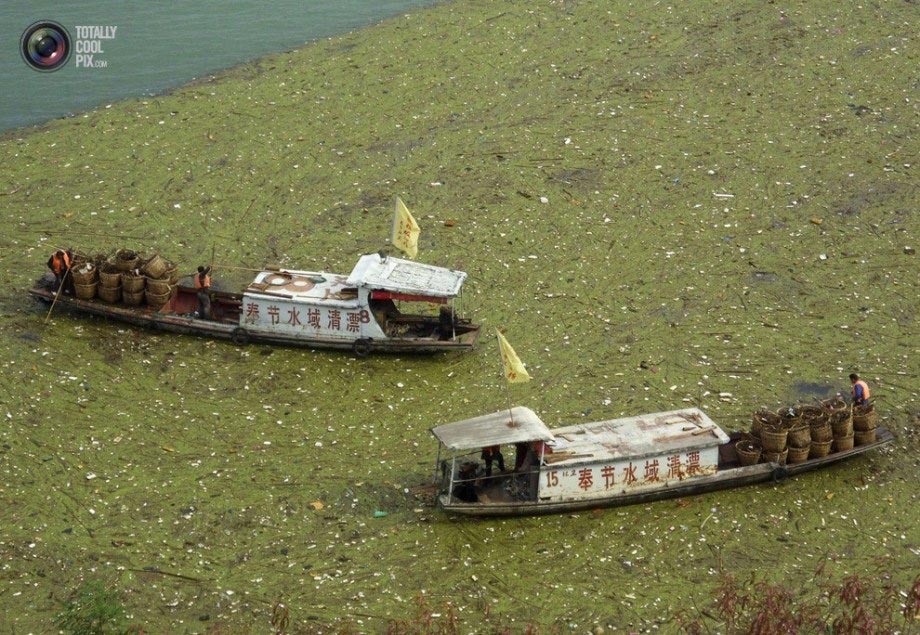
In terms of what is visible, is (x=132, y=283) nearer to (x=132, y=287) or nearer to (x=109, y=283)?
(x=132, y=287)

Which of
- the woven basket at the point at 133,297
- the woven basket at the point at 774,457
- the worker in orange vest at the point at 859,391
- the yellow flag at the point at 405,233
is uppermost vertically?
the yellow flag at the point at 405,233

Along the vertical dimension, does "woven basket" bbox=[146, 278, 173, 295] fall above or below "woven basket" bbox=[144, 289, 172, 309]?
above

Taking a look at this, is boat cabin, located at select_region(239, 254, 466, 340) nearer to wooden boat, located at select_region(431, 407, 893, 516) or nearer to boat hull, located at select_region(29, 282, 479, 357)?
boat hull, located at select_region(29, 282, 479, 357)

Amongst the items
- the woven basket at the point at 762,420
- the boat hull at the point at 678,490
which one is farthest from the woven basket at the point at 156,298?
the woven basket at the point at 762,420

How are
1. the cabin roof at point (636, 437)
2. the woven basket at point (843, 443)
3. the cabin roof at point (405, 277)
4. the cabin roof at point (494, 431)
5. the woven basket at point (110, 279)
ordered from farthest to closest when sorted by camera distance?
1. the woven basket at point (110, 279)
2. the cabin roof at point (405, 277)
3. the woven basket at point (843, 443)
4. the cabin roof at point (636, 437)
5. the cabin roof at point (494, 431)

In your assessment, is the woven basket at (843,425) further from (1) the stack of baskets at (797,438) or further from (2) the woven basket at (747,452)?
(2) the woven basket at (747,452)

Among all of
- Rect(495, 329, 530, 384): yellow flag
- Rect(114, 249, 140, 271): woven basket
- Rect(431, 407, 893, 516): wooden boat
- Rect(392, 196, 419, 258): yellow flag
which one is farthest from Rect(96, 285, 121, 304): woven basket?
Rect(495, 329, 530, 384): yellow flag
